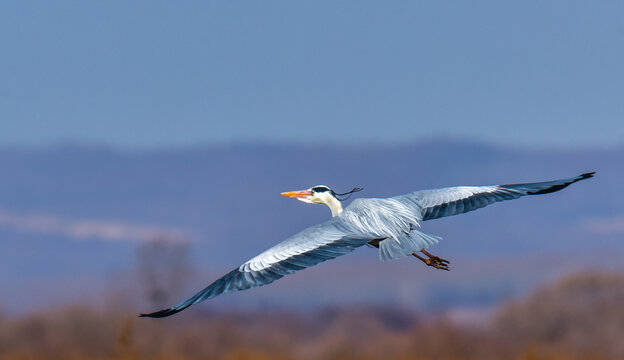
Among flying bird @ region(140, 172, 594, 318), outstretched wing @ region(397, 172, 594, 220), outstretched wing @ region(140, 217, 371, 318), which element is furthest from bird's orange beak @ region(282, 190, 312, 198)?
outstretched wing @ region(397, 172, 594, 220)

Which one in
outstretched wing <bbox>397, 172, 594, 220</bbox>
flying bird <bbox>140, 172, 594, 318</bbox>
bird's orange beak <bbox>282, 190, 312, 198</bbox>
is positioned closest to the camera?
flying bird <bbox>140, 172, 594, 318</bbox>

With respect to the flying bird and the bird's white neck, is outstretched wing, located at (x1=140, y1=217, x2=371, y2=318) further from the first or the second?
the bird's white neck

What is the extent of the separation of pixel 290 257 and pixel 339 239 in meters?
0.44

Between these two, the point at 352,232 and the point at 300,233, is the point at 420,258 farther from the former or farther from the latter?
the point at 300,233

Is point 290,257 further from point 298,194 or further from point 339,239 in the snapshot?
point 298,194

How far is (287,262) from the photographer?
23.5ft

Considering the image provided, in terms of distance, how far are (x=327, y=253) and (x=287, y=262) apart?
1.24 ft

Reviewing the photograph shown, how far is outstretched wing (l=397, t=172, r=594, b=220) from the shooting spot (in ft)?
26.3

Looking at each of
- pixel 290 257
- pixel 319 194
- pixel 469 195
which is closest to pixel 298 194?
pixel 319 194

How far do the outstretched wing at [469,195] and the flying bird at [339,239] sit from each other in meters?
0.03

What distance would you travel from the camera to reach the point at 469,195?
8516 millimetres

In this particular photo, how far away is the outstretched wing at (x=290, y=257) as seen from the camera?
699 cm

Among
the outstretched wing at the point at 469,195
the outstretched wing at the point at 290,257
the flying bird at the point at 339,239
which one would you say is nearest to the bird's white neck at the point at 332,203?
the flying bird at the point at 339,239

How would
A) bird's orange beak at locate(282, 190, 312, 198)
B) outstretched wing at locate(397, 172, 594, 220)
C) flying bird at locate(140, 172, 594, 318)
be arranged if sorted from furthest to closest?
1. outstretched wing at locate(397, 172, 594, 220)
2. bird's orange beak at locate(282, 190, 312, 198)
3. flying bird at locate(140, 172, 594, 318)
